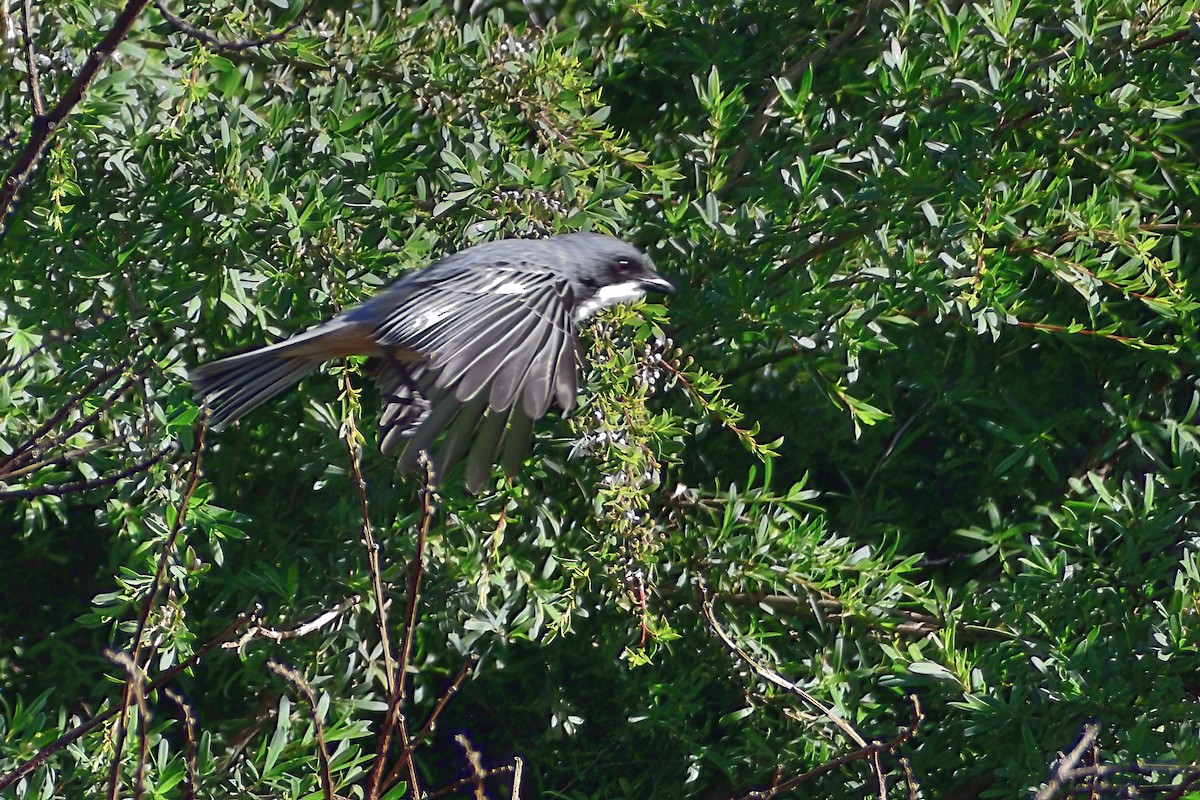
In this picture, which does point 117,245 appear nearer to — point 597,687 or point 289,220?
point 289,220

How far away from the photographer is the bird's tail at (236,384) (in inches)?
111

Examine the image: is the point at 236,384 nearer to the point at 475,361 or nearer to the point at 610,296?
the point at 475,361

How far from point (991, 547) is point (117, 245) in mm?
2118

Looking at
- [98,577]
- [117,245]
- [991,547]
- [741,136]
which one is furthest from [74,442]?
[991,547]

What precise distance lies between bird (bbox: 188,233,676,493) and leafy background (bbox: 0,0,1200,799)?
4.1 inches

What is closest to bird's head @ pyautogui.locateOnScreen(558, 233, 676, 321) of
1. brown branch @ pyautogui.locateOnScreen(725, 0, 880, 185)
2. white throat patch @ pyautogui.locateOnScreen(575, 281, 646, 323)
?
white throat patch @ pyautogui.locateOnScreen(575, 281, 646, 323)

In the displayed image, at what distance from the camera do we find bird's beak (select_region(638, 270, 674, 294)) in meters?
3.08

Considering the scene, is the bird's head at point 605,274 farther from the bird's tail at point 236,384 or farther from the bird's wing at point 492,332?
the bird's tail at point 236,384

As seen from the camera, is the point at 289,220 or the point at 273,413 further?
the point at 273,413

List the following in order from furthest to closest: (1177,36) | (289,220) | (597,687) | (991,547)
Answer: (597,687) < (991,547) < (1177,36) < (289,220)

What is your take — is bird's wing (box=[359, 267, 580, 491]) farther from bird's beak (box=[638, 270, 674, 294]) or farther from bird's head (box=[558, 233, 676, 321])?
bird's beak (box=[638, 270, 674, 294])

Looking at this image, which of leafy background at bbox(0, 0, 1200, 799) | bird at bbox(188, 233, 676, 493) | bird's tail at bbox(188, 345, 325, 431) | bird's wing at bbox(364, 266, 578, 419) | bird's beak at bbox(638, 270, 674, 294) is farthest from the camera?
bird's beak at bbox(638, 270, 674, 294)

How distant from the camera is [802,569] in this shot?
3.15 m

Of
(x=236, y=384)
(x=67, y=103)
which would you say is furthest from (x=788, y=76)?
(x=67, y=103)
